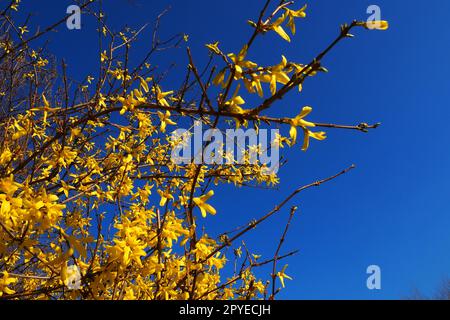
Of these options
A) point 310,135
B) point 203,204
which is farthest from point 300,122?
point 203,204

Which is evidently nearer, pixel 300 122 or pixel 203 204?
pixel 300 122

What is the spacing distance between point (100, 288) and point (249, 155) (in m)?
2.93

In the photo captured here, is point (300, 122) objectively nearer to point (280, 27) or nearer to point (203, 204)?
point (280, 27)

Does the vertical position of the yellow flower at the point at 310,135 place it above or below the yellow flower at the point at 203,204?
above

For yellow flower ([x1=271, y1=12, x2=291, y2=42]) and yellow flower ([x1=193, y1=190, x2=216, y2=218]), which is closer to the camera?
yellow flower ([x1=271, y1=12, x2=291, y2=42])

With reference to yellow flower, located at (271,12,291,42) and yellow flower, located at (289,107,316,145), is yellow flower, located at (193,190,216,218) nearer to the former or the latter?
yellow flower, located at (289,107,316,145)

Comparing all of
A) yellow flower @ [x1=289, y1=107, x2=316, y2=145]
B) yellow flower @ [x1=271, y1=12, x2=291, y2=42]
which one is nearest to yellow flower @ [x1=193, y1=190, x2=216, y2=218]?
yellow flower @ [x1=289, y1=107, x2=316, y2=145]

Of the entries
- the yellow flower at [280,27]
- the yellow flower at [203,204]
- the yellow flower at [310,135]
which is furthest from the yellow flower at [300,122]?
the yellow flower at [203,204]

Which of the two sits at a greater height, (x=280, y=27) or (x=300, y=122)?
(x=280, y=27)

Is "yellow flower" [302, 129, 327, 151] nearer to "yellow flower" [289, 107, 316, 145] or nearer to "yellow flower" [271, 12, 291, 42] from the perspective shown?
"yellow flower" [289, 107, 316, 145]

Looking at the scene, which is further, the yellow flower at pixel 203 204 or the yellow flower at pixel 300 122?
the yellow flower at pixel 203 204

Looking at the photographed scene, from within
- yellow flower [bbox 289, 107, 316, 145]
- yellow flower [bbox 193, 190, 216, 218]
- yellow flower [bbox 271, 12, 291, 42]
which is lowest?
yellow flower [bbox 193, 190, 216, 218]

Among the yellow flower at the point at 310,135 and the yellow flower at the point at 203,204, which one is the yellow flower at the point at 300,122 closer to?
the yellow flower at the point at 310,135

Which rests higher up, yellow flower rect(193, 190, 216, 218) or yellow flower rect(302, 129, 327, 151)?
yellow flower rect(302, 129, 327, 151)
